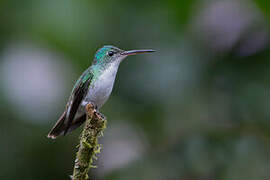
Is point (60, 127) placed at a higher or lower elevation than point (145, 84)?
lower

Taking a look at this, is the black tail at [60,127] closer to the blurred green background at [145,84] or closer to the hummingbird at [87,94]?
the hummingbird at [87,94]

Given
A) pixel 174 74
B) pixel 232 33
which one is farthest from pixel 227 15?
pixel 174 74

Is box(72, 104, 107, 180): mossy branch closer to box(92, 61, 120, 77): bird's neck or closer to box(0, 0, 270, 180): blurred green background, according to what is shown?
box(92, 61, 120, 77): bird's neck

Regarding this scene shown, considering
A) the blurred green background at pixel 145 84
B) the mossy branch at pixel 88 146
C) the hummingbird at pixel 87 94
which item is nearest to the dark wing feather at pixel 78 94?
the hummingbird at pixel 87 94

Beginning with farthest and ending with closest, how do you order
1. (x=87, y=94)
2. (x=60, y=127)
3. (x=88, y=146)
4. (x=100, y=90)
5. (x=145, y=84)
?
(x=145, y=84) → (x=60, y=127) → (x=87, y=94) → (x=100, y=90) → (x=88, y=146)

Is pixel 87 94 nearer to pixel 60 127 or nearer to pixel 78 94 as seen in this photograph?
pixel 78 94

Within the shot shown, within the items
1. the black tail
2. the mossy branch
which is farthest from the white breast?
the mossy branch

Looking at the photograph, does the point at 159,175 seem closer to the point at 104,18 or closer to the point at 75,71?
the point at 75,71

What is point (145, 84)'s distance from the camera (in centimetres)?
571

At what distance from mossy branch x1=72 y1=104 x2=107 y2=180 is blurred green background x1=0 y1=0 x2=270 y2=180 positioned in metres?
1.89

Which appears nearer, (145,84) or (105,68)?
(105,68)

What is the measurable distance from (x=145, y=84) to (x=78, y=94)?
5.71 ft

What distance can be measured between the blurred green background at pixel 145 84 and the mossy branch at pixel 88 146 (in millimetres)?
1894

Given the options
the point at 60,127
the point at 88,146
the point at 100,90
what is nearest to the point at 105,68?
the point at 100,90
